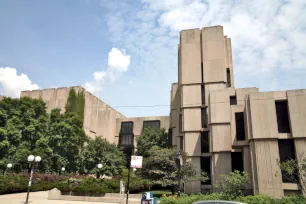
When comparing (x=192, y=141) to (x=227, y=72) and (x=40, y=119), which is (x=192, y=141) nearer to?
(x=227, y=72)

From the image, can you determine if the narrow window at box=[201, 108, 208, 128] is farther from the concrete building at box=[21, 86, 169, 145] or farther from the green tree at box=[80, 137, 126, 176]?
the concrete building at box=[21, 86, 169, 145]

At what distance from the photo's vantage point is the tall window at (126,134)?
56.8 meters

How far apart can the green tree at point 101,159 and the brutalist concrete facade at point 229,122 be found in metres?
10.2

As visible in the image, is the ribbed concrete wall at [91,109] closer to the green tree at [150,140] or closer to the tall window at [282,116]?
the green tree at [150,140]

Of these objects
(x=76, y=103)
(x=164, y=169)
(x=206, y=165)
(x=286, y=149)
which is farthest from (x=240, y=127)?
(x=76, y=103)

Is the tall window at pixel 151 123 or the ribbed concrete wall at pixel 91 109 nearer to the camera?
the ribbed concrete wall at pixel 91 109

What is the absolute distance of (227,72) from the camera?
36.9 m

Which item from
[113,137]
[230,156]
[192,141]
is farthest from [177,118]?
[113,137]

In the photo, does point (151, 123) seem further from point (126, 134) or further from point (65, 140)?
point (65, 140)

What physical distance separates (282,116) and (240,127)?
15.1 feet

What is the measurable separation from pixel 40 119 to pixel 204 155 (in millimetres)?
23764

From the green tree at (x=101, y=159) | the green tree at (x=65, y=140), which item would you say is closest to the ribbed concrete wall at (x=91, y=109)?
the green tree at (x=65, y=140)

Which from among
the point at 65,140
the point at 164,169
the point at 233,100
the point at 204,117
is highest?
the point at 233,100

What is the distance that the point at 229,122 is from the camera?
2741cm
